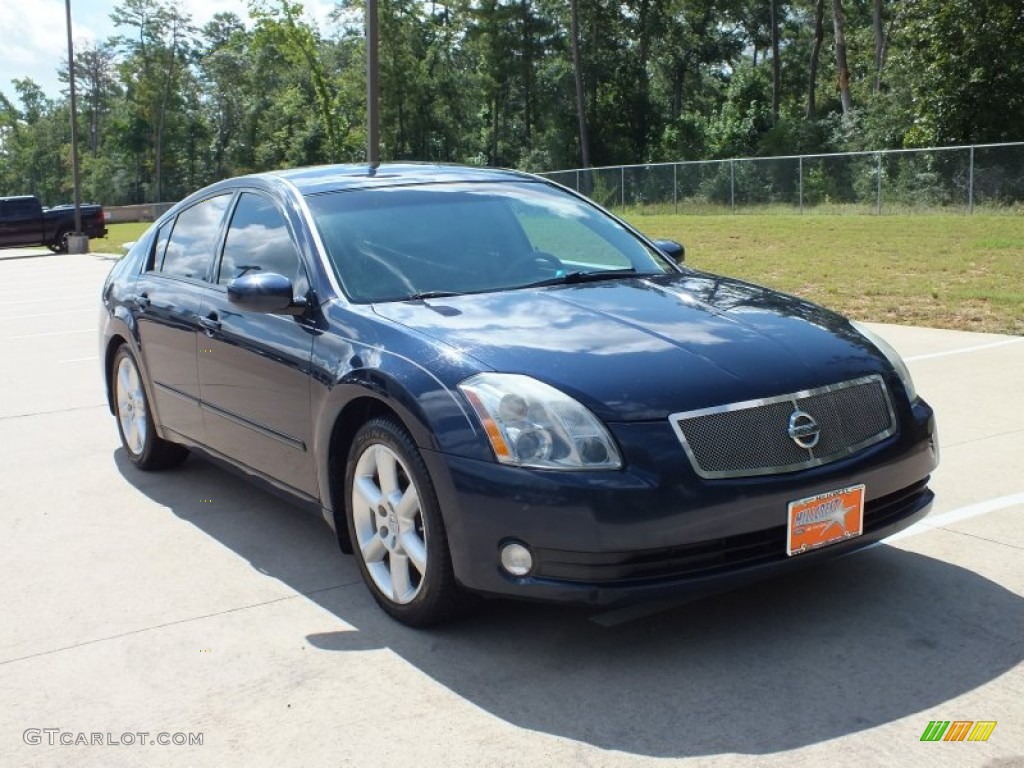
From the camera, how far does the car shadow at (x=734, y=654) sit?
10.8 feet

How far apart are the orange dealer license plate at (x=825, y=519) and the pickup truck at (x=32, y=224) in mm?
34874

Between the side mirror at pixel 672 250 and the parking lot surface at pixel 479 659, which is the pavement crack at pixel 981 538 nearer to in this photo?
the parking lot surface at pixel 479 659

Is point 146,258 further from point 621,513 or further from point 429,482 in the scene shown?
point 621,513

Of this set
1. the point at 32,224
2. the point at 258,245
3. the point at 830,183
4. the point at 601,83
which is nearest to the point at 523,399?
the point at 258,245

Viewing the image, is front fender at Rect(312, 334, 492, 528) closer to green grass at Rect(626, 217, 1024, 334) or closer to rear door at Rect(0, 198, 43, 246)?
green grass at Rect(626, 217, 1024, 334)

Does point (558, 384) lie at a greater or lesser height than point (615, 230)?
lesser

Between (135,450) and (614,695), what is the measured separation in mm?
3990

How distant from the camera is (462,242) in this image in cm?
498

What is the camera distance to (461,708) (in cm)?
348

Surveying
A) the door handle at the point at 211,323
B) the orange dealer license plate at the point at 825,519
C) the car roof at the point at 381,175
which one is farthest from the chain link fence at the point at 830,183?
the orange dealer license plate at the point at 825,519

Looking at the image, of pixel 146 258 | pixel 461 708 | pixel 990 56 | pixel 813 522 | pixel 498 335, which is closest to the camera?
pixel 461 708

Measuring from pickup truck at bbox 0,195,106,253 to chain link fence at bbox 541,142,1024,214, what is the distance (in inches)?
610

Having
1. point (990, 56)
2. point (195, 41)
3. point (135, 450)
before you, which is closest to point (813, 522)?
point (135, 450)

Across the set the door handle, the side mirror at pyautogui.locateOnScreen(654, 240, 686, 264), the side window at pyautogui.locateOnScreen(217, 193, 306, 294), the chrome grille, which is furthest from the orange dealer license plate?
the door handle
